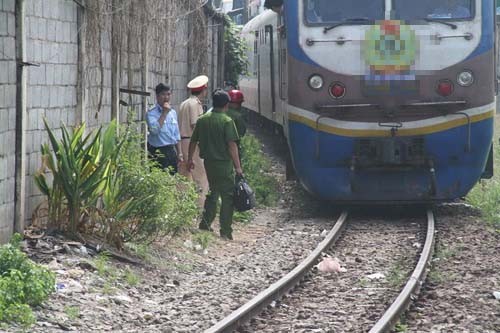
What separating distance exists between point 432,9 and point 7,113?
638 centimetres

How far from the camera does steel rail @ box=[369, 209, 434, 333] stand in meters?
7.67

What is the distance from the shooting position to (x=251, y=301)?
8367mm

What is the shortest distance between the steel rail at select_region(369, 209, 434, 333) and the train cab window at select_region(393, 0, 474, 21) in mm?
3013

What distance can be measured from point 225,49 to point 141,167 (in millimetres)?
15755

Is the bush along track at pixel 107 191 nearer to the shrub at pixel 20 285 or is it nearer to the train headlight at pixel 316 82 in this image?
the shrub at pixel 20 285

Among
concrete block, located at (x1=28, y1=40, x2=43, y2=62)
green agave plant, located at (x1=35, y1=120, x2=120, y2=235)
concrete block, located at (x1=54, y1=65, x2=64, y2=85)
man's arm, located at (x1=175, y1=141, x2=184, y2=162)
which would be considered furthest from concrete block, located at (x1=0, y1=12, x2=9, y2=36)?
man's arm, located at (x1=175, y1=141, x2=184, y2=162)

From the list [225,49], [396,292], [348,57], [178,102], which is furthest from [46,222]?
[225,49]

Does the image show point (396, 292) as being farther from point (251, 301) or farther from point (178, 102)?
point (178, 102)

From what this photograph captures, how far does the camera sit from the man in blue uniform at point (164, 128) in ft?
42.1

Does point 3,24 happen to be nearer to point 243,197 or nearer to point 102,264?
point 102,264

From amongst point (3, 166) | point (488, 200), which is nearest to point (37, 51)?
point (3, 166)

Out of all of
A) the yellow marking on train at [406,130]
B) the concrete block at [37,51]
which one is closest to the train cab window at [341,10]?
the yellow marking on train at [406,130]

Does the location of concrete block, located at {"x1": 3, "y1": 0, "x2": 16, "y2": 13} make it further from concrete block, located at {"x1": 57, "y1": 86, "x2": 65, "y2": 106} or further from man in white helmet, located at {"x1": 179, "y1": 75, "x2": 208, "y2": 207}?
man in white helmet, located at {"x1": 179, "y1": 75, "x2": 208, "y2": 207}

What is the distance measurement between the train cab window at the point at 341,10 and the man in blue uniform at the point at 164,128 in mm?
2138
